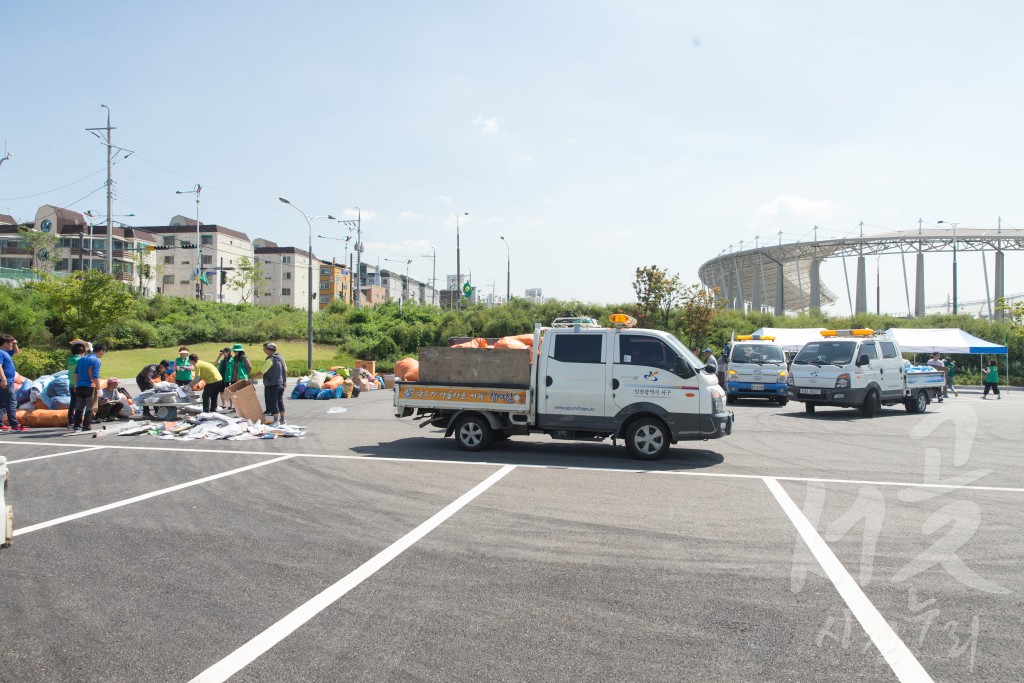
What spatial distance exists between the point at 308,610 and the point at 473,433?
7149 millimetres

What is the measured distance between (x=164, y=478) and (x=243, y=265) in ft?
279

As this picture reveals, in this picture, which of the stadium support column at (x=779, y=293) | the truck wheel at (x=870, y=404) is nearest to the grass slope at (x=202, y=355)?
the truck wheel at (x=870, y=404)

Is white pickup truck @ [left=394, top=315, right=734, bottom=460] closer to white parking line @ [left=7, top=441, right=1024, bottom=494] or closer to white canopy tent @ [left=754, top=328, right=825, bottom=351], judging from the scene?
white parking line @ [left=7, top=441, right=1024, bottom=494]

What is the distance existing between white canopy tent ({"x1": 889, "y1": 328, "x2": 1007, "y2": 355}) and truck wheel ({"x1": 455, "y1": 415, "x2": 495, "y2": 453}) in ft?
79.9

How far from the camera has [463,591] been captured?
16.4ft

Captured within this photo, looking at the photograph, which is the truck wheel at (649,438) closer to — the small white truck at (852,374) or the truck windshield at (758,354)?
the small white truck at (852,374)

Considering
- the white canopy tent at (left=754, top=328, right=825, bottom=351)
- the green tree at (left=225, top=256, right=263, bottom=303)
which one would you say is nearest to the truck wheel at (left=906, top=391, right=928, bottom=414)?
the white canopy tent at (left=754, top=328, right=825, bottom=351)

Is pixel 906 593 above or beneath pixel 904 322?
beneath

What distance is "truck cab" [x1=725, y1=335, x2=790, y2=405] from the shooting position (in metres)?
21.8

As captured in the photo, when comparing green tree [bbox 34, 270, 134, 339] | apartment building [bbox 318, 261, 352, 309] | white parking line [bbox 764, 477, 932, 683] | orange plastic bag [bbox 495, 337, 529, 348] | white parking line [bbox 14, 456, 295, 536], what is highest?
apartment building [bbox 318, 261, 352, 309]

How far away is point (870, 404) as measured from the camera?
18.3 m

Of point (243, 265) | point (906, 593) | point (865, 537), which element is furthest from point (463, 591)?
point (243, 265)

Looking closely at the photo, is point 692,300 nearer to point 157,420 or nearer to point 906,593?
point 157,420

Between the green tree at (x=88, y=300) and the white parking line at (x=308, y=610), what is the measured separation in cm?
4254
